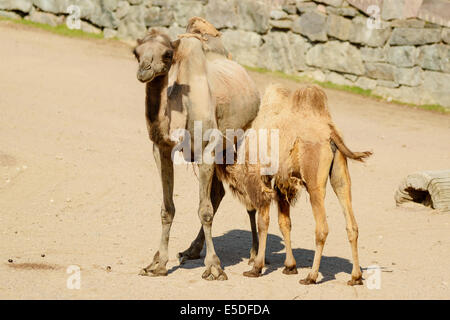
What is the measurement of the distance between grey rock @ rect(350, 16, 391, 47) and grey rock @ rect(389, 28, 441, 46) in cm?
22

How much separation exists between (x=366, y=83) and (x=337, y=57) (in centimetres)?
101

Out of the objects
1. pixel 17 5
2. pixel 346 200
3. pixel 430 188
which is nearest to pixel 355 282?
pixel 346 200

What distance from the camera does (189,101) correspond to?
7246 millimetres

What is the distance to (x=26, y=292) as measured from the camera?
684 centimetres

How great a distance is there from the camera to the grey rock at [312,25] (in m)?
20.1

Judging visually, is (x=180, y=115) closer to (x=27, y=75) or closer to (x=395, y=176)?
(x=395, y=176)

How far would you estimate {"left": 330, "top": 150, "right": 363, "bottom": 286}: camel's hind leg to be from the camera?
7238 millimetres

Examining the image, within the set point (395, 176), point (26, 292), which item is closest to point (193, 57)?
point (26, 292)

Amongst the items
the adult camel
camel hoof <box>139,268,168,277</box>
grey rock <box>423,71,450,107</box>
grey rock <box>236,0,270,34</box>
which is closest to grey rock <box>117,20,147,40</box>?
grey rock <box>236,0,270,34</box>

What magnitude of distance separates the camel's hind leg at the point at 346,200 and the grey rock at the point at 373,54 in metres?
12.8

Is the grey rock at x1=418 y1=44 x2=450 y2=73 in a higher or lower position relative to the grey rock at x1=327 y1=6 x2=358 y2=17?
lower

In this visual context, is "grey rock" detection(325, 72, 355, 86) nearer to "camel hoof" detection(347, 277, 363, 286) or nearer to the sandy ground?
the sandy ground

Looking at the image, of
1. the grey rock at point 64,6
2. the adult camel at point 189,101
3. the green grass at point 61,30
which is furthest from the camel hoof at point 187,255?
the grey rock at point 64,6

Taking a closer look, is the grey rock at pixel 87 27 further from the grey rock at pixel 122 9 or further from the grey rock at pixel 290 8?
the grey rock at pixel 290 8
